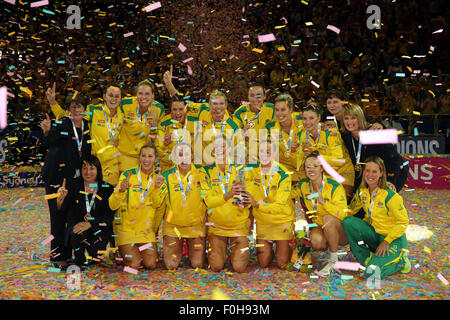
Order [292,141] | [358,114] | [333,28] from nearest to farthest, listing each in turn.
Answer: [358,114]
[292,141]
[333,28]

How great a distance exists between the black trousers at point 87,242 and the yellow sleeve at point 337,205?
7.71 feet

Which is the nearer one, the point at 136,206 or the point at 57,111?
the point at 136,206

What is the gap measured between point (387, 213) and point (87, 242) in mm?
3081

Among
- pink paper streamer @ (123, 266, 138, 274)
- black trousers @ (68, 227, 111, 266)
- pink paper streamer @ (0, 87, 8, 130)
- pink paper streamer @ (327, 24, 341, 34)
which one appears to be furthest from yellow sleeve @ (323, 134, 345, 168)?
pink paper streamer @ (327, 24, 341, 34)

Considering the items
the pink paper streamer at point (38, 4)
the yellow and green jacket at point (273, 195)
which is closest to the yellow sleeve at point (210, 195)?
the yellow and green jacket at point (273, 195)

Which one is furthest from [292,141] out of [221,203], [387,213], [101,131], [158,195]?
[101,131]

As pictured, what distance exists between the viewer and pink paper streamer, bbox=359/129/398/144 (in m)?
4.96

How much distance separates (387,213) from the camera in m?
4.51

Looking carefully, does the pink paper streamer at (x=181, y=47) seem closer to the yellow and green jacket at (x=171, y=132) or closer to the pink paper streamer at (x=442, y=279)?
the yellow and green jacket at (x=171, y=132)

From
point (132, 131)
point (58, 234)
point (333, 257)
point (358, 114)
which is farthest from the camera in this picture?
point (132, 131)

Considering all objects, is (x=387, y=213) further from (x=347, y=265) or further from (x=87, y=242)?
(x=87, y=242)

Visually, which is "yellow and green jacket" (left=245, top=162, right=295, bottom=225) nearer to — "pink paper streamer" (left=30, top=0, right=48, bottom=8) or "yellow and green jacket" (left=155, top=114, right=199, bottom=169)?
"yellow and green jacket" (left=155, top=114, right=199, bottom=169)

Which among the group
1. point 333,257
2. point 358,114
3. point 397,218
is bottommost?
point 333,257

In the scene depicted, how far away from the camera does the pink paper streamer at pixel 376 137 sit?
4.96 metres
